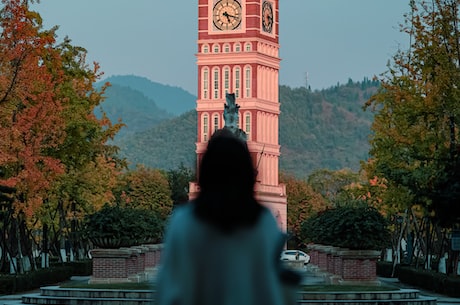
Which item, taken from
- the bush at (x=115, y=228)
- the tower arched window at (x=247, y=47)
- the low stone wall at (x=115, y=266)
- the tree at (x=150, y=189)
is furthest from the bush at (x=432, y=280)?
the tower arched window at (x=247, y=47)

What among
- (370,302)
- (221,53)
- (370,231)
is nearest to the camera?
(370,302)

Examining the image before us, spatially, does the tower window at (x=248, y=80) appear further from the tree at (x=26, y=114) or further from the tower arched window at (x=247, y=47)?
the tree at (x=26, y=114)

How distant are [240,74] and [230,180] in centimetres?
Answer: 12365

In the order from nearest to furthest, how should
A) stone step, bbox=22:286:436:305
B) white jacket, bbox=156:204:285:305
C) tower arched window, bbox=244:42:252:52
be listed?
white jacket, bbox=156:204:285:305 < stone step, bbox=22:286:436:305 < tower arched window, bbox=244:42:252:52

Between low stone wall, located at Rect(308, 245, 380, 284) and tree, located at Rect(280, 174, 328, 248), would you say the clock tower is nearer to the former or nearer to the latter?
tree, located at Rect(280, 174, 328, 248)

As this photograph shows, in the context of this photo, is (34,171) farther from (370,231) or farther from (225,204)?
(225,204)

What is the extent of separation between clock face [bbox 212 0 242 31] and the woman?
125 metres

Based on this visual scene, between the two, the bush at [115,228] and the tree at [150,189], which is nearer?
the bush at [115,228]

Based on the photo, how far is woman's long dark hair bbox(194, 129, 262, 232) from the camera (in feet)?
22.4

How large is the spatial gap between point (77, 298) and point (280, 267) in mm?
21457

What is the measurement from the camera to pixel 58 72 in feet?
154

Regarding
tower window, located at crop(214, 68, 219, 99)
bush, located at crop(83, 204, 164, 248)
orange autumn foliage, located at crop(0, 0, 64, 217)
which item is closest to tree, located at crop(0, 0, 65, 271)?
orange autumn foliage, located at crop(0, 0, 64, 217)

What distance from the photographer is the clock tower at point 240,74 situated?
427 feet

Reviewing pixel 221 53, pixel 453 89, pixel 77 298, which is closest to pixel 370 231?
pixel 453 89
